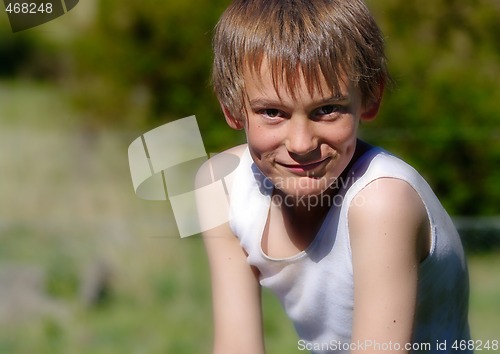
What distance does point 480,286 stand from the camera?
4941 millimetres

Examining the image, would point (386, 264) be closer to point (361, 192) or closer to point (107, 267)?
point (361, 192)

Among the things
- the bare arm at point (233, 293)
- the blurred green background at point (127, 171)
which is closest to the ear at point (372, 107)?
the bare arm at point (233, 293)

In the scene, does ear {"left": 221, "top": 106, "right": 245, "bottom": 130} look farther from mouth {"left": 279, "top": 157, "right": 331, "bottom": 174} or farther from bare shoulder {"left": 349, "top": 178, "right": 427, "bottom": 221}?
bare shoulder {"left": 349, "top": 178, "right": 427, "bottom": 221}

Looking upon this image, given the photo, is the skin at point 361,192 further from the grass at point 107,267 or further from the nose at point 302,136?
the grass at point 107,267

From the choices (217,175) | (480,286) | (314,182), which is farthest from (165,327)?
(314,182)

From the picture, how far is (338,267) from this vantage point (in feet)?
7.03

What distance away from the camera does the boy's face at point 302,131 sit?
1922 millimetres

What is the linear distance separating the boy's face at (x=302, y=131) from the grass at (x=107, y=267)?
2.25 meters

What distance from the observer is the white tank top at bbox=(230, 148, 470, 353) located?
2.07 m

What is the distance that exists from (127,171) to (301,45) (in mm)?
4541

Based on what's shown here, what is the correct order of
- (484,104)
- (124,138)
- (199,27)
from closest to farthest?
(484,104)
(199,27)
(124,138)

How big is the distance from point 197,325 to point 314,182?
2.65m

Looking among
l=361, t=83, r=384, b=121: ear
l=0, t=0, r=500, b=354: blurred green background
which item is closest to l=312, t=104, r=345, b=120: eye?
l=361, t=83, r=384, b=121: ear

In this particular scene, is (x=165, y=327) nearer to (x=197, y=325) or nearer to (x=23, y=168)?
(x=197, y=325)
